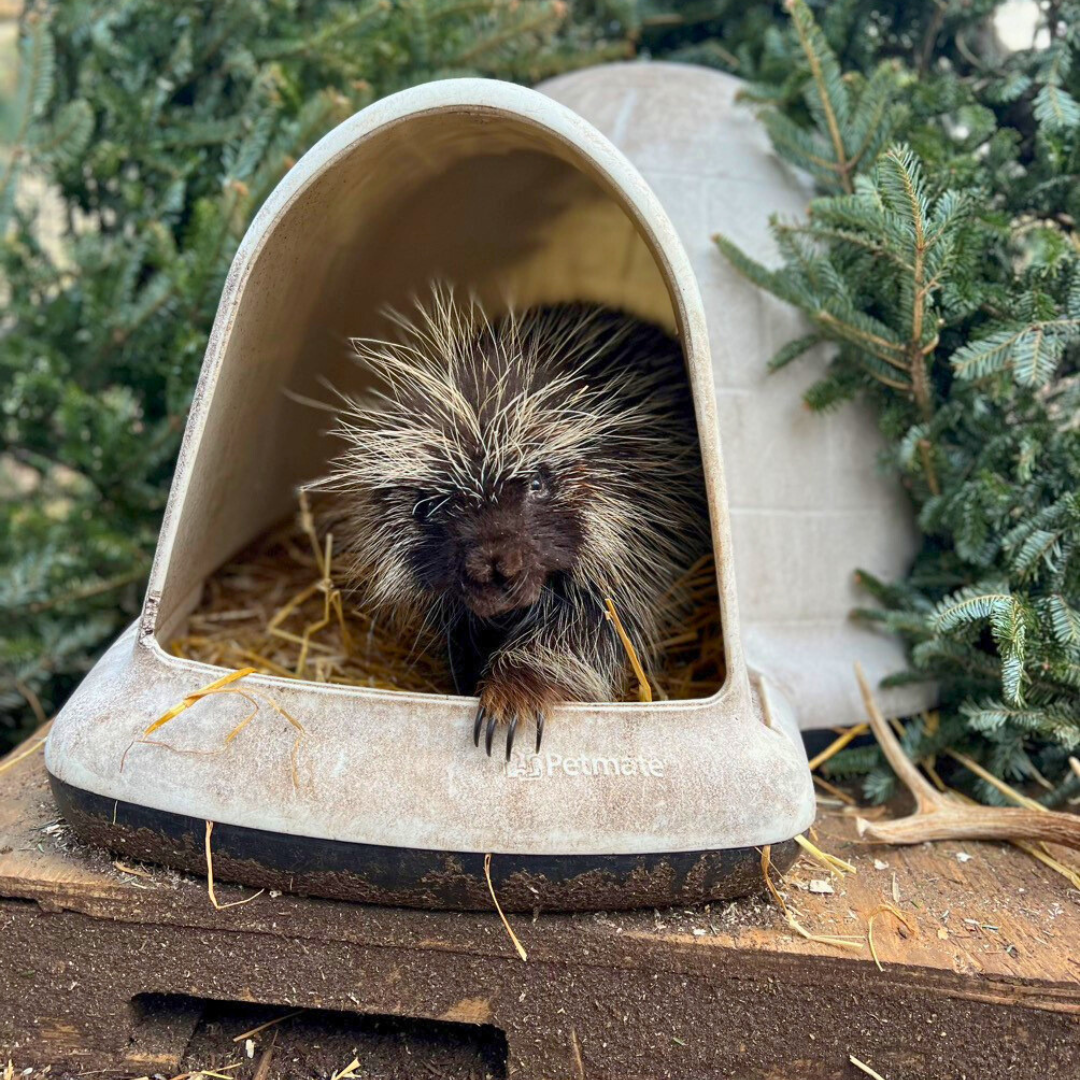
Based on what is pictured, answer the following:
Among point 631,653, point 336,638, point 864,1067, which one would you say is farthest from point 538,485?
point 864,1067

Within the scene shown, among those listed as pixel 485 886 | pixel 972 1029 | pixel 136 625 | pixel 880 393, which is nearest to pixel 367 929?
pixel 485 886

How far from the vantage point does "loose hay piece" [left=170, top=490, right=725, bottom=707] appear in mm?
1877

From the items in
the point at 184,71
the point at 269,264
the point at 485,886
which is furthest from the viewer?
the point at 184,71

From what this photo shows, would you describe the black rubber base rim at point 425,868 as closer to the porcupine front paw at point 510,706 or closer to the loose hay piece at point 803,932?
the loose hay piece at point 803,932

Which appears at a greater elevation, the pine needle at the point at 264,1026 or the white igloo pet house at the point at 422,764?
the white igloo pet house at the point at 422,764

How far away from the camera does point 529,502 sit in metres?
1.56

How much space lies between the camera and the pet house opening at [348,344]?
5.03ft

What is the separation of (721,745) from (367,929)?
0.56 m

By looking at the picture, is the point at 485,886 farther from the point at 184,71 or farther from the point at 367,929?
the point at 184,71

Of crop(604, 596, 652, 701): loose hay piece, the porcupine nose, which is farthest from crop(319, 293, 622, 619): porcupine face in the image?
crop(604, 596, 652, 701): loose hay piece

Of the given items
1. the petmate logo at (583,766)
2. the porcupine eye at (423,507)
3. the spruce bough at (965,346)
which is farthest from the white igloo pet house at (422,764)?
the spruce bough at (965,346)

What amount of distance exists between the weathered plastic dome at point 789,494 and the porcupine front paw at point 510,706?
0.59 m

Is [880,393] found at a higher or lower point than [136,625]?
higher

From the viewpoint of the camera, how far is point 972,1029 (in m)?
1.31
